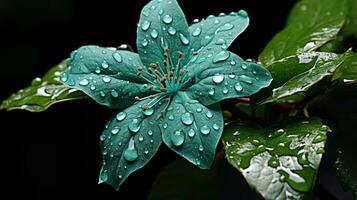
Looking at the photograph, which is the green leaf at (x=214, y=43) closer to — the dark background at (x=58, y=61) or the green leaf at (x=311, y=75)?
the green leaf at (x=311, y=75)

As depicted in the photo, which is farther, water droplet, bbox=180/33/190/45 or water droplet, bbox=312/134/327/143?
water droplet, bbox=180/33/190/45

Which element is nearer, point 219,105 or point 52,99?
point 219,105

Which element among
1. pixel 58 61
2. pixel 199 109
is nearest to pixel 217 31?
pixel 199 109

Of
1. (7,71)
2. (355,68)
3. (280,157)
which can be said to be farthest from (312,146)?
(7,71)

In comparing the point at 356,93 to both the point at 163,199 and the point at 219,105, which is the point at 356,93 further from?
the point at 163,199

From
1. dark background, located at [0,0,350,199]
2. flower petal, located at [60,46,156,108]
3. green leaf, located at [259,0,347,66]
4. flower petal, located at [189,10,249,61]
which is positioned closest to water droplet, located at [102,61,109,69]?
flower petal, located at [60,46,156,108]

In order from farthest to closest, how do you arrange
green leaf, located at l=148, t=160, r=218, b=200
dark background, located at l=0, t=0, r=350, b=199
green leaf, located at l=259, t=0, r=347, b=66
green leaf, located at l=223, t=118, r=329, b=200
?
dark background, located at l=0, t=0, r=350, b=199 → green leaf, located at l=148, t=160, r=218, b=200 → green leaf, located at l=259, t=0, r=347, b=66 → green leaf, located at l=223, t=118, r=329, b=200

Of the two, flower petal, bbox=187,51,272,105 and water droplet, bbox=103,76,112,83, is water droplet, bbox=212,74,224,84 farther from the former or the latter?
water droplet, bbox=103,76,112,83
